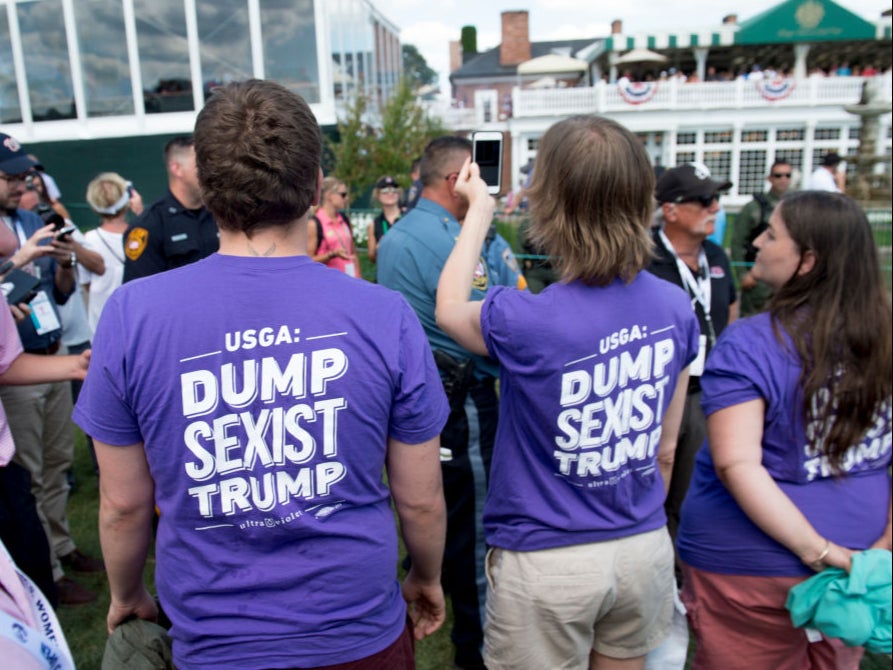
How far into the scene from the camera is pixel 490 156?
9.07 feet

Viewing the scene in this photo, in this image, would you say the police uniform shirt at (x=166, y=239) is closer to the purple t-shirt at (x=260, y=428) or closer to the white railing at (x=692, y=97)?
the purple t-shirt at (x=260, y=428)

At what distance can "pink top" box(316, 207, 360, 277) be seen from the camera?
6855 mm

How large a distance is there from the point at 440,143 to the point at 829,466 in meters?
2.14

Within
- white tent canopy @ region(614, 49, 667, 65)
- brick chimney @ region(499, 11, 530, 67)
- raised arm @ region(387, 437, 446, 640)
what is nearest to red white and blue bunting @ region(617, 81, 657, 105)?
white tent canopy @ region(614, 49, 667, 65)

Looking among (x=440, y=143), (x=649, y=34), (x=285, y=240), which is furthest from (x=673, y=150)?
(x=285, y=240)

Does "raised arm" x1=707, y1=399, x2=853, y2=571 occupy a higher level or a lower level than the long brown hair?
lower

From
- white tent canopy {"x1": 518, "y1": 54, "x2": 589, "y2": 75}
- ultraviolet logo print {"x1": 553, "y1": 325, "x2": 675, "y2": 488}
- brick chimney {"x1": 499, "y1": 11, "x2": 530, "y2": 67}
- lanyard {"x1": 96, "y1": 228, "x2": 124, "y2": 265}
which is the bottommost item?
ultraviolet logo print {"x1": 553, "y1": 325, "x2": 675, "y2": 488}

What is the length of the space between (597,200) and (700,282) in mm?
1728

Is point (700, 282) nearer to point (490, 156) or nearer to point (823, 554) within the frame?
point (490, 156)

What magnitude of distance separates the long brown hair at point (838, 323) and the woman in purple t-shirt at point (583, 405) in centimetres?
33

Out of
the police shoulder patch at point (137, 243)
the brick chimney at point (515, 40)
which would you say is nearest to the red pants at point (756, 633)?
the police shoulder patch at point (137, 243)

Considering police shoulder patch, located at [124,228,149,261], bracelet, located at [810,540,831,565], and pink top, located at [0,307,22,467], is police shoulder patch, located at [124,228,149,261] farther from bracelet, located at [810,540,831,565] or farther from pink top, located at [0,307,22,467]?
bracelet, located at [810,540,831,565]

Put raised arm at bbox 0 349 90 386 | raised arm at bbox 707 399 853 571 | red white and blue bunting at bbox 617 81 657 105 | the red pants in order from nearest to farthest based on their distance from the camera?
1. raised arm at bbox 707 399 853 571
2. the red pants
3. raised arm at bbox 0 349 90 386
4. red white and blue bunting at bbox 617 81 657 105

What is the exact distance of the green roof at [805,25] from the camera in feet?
104
